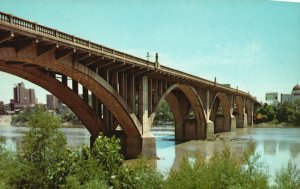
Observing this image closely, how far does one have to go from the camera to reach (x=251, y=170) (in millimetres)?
15953

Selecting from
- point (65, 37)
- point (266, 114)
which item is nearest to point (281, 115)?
point (266, 114)

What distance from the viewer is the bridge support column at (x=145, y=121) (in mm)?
32656

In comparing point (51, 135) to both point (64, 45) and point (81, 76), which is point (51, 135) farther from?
point (81, 76)

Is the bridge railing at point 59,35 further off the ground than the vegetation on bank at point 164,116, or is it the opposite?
the bridge railing at point 59,35

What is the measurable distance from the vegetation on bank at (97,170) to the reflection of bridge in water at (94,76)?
4353 millimetres

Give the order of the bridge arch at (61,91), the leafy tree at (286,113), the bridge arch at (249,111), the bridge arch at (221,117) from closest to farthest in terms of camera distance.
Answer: the bridge arch at (61,91) < the bridge arch at (221,117) < the leafy tree at (286,113) < the bridge arch at (249,111)

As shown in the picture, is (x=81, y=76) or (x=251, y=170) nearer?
(x=251, y=170)

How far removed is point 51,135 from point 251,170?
368 inches

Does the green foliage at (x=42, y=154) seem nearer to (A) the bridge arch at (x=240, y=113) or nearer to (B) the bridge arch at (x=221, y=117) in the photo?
(B) the bridge arch at (x=221, y=117)

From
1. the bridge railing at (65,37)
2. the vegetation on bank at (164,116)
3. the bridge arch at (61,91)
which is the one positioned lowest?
the vegetation on bank at (164,116)

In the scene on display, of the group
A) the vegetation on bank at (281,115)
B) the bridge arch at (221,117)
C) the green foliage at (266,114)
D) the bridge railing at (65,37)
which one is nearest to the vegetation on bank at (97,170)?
the bridge railing at (65,37)

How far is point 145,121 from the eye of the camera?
111 feet

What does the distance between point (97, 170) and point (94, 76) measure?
36.5 feet

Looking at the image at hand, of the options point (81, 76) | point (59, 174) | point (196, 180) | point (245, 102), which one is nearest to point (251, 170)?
point (196, 180)
